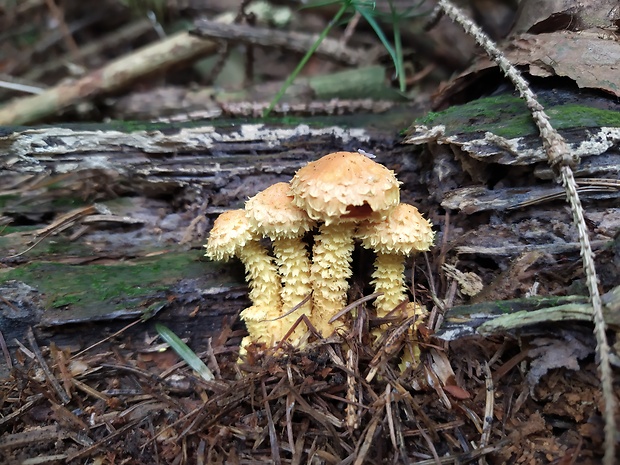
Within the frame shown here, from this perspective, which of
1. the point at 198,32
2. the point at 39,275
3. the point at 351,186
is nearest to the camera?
the point at 351,186

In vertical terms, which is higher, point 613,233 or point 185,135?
point 185,135

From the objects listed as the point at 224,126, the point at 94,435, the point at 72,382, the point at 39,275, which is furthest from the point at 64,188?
the point at 94,435

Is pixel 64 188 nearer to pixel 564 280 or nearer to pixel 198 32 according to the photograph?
pixel 198 32

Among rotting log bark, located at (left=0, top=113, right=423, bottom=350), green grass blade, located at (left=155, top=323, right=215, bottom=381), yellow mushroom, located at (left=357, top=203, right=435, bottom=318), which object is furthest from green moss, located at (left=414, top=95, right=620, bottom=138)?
green grass blade, located at (left=155, top=323, right=215, bottom=381)

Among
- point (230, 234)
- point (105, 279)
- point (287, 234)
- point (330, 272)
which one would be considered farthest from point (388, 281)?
point (105, 279)

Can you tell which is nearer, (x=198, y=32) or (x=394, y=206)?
(x=394, y=206)

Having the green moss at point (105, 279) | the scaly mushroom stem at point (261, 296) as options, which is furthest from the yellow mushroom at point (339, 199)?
the green moss at point (105, 279)
